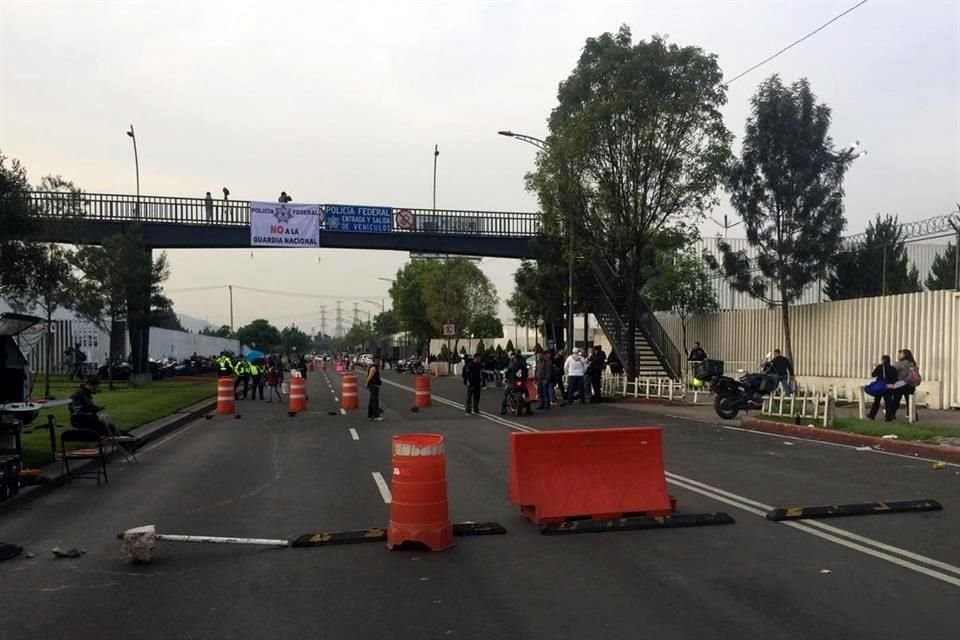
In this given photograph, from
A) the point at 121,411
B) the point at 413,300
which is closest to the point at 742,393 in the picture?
the point at 121,411

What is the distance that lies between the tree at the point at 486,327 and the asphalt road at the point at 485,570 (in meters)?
62.3

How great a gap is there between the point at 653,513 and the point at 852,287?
69.7ft

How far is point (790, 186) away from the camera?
25.8m

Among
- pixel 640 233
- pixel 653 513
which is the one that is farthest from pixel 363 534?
pixel 640 233

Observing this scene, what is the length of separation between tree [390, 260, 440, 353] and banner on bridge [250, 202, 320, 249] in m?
37.7

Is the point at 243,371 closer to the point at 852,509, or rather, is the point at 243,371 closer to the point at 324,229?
the point at 324,229

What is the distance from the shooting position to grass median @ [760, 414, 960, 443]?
1494cm

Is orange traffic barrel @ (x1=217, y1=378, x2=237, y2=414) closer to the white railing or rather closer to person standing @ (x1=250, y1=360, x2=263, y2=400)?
person standing @ (x1=250, y1=360, x2=263, y2=400)

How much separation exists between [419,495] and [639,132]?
21.9m

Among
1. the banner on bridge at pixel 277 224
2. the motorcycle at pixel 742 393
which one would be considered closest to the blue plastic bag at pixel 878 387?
the motorcycle at pixel 742 393

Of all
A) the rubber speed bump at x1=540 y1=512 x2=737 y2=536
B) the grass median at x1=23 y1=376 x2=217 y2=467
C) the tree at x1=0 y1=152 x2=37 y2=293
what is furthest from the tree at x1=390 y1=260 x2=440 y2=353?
the rubber speed bump at x1=540 y1=512 x2=737 y2=536

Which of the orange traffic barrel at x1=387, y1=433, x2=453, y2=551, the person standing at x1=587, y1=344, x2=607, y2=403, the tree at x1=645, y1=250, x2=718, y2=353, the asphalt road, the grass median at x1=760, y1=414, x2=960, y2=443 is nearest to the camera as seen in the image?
the asphalt road

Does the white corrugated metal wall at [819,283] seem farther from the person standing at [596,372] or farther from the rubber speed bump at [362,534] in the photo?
the rubber speed bump at [362,534]

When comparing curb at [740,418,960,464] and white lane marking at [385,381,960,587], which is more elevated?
white lane marking at [385,381,960,587]
